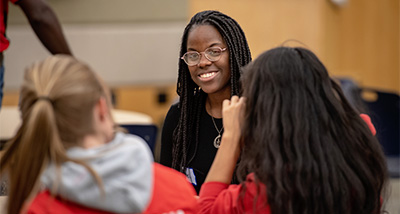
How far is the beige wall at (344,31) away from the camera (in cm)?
523

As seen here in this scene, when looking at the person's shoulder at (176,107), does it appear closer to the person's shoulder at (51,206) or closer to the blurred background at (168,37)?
the blurred background at (168,37)

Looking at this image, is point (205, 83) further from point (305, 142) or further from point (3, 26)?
point (3, 26)

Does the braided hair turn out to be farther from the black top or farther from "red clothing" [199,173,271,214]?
"red clothing" [199,173,271,214]

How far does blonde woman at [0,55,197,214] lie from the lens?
1.19 m

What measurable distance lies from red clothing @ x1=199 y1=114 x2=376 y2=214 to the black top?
413mm

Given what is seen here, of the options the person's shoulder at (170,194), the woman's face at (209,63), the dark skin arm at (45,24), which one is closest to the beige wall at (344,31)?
the dark skin arm at (45,24)

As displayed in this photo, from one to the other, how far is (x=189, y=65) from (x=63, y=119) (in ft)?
2.75

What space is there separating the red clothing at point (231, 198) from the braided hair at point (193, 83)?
18.4 inches

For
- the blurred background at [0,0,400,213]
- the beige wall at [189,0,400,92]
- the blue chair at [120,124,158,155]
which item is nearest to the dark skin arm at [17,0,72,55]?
the blue chair at [120,124,158,155]

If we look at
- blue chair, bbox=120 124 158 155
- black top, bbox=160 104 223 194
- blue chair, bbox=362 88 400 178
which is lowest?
blue chair, bbox=362 88 400 178

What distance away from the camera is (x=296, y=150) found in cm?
141

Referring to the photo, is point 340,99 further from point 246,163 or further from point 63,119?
point 63,119

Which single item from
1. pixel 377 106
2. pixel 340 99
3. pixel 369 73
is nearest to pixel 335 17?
pixel 369 73

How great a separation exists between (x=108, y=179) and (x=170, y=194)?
0.61 ft
